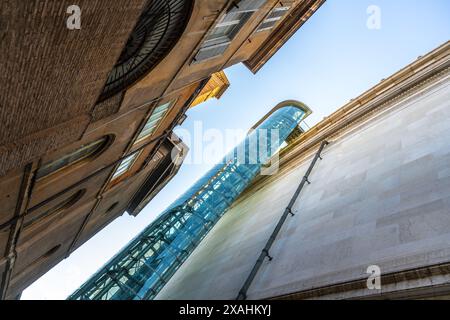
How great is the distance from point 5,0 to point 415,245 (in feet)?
19.1

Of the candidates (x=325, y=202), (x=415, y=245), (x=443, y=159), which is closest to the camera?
(x=415, y=245)

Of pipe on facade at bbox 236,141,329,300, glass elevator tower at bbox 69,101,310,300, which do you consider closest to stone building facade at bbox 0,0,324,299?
glass elevator tower at bbox 69,101,310,300

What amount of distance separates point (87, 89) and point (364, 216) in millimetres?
5816

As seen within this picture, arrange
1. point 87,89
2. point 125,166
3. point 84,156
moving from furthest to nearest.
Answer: point 125,166 → point 84,156 → point 87,89

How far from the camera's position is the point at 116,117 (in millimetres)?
7340

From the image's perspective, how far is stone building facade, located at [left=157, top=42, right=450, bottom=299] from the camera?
475cm

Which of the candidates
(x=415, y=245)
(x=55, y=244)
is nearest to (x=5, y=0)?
(x=415, y=245)

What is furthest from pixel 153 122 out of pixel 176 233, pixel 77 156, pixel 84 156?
pixel 176 233

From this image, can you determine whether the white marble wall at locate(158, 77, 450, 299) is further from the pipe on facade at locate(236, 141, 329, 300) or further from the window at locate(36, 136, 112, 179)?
the window at locate(36, 136, 112, 179)

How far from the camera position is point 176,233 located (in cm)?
1658

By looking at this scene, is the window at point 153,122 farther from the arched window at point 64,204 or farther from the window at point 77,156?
the arched window at point 64,204

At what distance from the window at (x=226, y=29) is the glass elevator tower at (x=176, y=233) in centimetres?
1025

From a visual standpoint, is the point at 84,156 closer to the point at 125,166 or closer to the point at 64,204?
the point at 64,204
